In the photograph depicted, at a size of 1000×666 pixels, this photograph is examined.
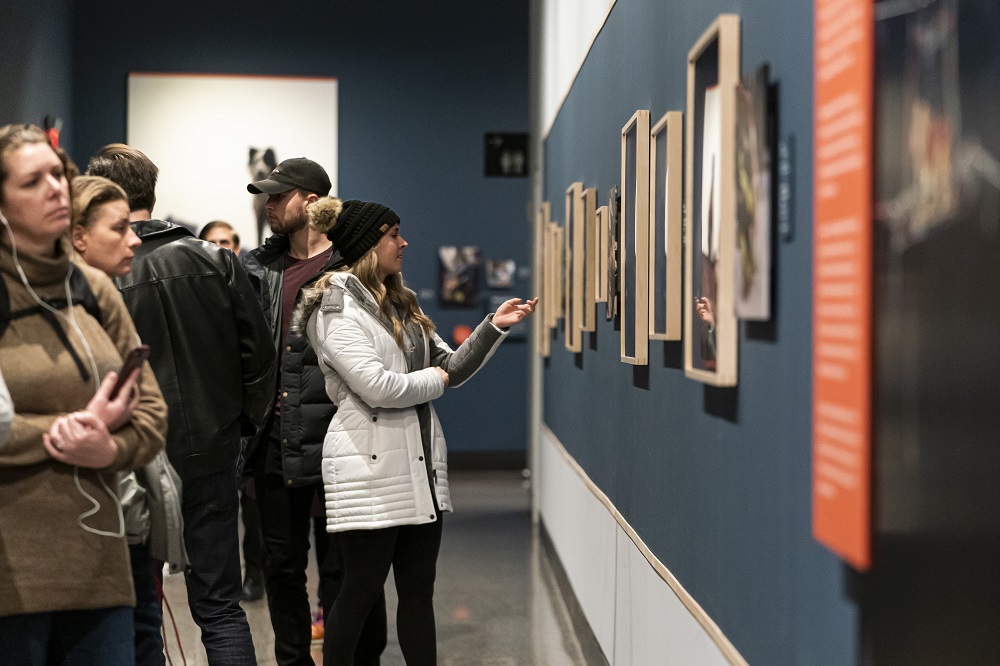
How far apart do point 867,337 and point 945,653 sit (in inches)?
18.8

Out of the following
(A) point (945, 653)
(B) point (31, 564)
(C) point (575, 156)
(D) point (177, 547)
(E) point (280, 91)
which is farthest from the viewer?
(E) point (280, 91)

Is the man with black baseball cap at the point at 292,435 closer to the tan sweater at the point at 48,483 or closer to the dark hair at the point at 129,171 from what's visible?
the dark hair at the point at 129,171

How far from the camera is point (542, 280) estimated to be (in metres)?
7.70

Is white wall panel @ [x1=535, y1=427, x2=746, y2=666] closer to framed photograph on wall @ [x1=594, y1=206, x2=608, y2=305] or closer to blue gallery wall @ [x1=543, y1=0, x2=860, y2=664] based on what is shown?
blue gallery wall @ [x1=543, y1=0, x2=860, y2=664]

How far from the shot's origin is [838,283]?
1.56 metres

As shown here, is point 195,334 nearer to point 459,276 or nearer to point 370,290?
point 370,290

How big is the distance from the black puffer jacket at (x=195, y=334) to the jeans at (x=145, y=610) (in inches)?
13.0

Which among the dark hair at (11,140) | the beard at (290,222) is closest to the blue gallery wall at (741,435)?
the beard at (290,222)

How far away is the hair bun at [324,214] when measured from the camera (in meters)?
3.50

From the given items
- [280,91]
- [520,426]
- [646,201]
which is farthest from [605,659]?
[280,91]

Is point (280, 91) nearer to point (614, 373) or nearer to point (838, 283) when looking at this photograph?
point (614, 373)

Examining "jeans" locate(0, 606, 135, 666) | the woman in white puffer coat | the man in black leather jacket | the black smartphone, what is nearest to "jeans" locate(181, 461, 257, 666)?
the man in black leather jacket

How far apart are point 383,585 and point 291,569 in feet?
1.88

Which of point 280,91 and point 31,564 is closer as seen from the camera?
point 31,564
